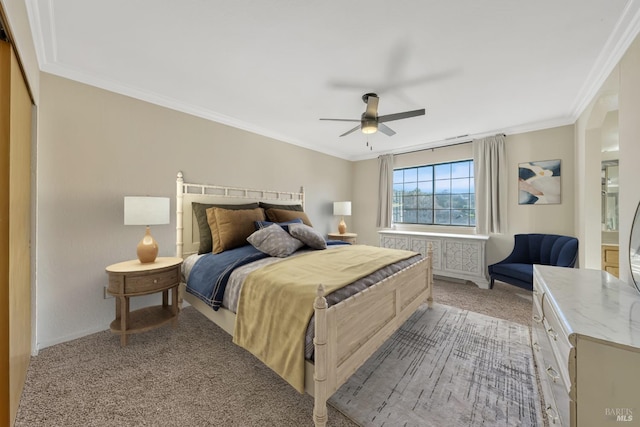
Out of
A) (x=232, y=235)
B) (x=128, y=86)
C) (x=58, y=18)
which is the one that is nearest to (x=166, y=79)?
(x=128, y=86)

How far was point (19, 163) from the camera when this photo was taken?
5.23 ft

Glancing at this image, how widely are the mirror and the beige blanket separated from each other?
161 centimetres

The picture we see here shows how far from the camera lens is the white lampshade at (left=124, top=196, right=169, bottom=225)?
227 centimetres

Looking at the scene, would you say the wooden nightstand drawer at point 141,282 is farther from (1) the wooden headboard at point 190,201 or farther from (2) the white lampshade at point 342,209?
(2) the white lampshade at point 342,209

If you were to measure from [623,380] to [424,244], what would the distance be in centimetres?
366

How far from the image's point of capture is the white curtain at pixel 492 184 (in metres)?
3.99

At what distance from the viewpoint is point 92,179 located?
2393 mm

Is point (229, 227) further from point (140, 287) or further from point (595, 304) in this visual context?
point (595, 304)

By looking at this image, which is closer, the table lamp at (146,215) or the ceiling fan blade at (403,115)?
the table lamp at (146,215)

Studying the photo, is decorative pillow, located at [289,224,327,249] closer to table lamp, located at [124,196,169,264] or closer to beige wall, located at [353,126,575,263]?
table lamp, located at [124,196,169,264]

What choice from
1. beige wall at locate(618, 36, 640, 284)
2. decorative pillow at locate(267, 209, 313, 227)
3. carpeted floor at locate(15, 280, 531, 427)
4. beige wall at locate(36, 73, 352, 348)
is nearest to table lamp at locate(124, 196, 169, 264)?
beige wall at locate(36, 73, 352, 348)

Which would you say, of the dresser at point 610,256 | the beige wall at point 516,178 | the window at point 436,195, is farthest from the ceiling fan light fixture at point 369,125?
the dresser at point 610,256

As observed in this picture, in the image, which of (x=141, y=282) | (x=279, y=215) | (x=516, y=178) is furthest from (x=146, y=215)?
(x=516, y=178)

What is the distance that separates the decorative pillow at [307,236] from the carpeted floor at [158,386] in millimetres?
1285
